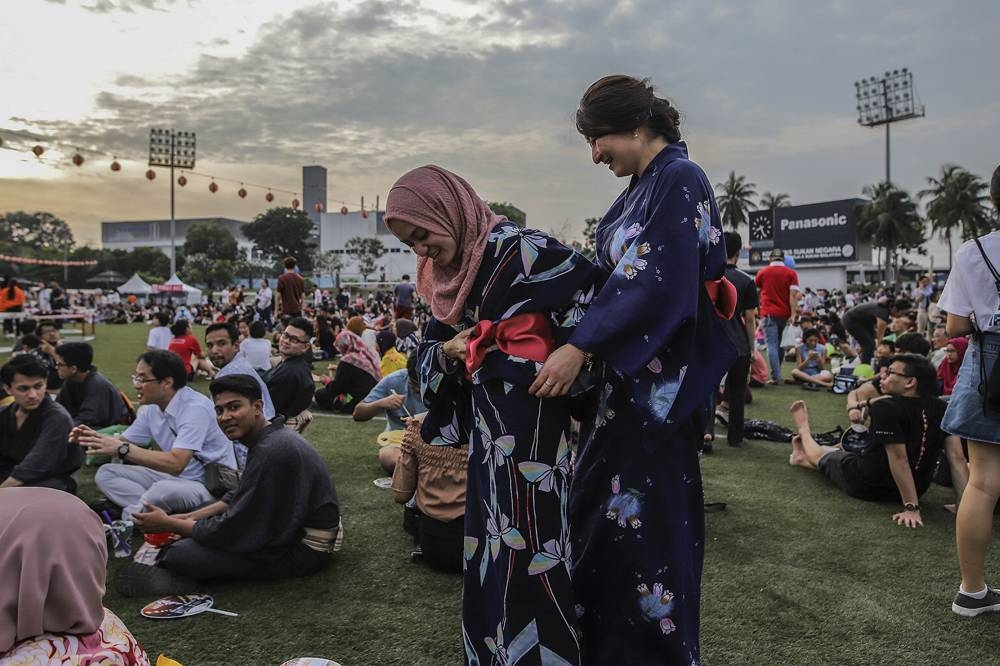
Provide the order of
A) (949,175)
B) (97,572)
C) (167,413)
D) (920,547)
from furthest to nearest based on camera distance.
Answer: (949,175) < (167,413) < (920,547) < (97,572)

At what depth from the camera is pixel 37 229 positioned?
3570 inches

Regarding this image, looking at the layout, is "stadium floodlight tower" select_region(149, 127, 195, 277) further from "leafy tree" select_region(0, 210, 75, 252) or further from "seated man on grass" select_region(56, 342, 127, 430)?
"leafy tree" select_region(0, 210, 75, 252)

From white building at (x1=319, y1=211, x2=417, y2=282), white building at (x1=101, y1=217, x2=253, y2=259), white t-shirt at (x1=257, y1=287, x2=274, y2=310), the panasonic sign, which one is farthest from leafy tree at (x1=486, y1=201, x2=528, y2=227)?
white building at (x1=101, y1=217, x2=253, y2=259)

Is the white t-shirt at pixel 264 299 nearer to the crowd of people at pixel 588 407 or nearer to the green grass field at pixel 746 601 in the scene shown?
the green grass field at pixel 746 601

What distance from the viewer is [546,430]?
79.0 inches

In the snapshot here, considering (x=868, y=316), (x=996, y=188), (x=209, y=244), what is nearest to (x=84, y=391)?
(x=996, y=188)

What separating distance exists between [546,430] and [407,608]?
162cm

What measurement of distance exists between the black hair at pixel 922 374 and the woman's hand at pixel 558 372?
10.9ft

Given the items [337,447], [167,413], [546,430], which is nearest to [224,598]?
[167,413]

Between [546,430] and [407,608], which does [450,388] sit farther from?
[407,608]

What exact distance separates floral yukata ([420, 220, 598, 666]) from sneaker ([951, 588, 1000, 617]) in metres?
2.00

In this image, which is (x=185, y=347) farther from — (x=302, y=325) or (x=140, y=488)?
(x=140, y=488)

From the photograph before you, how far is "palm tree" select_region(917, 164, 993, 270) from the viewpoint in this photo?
4525cm

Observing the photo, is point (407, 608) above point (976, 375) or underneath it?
underneath
